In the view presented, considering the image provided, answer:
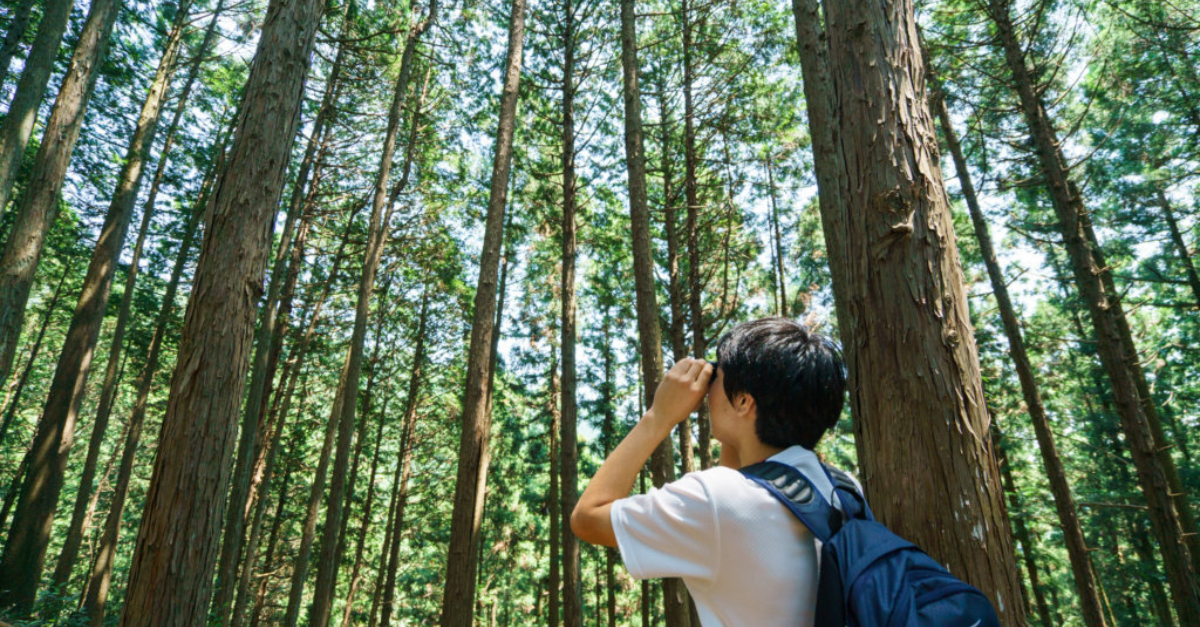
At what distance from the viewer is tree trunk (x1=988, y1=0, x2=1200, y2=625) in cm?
673

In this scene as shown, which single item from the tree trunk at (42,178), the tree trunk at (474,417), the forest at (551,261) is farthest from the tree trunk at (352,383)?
the tree trunk at (42,178)

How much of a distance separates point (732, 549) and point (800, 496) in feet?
0.62

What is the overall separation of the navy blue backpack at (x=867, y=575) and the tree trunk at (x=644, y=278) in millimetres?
5372

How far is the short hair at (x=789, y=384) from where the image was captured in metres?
1.44

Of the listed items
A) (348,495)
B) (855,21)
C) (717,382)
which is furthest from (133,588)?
(348,495)

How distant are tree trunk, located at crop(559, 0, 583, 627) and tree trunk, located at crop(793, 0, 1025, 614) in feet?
26.5

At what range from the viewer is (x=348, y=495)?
17.2 meters

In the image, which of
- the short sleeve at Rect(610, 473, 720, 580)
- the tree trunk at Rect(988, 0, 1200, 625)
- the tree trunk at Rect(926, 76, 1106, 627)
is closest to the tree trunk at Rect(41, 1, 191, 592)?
the short sleeve at Rect(610, 473, 720, 580)

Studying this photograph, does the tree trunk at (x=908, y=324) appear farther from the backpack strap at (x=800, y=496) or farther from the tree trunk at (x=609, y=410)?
the tree trunk at (x=609, y=410)

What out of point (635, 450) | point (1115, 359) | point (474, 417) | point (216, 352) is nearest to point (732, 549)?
point (635, 450)

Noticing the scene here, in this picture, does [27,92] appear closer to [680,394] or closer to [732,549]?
[680,394]

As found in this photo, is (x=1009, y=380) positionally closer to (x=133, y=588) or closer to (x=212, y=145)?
(x=133, y=588)

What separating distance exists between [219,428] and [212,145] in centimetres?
1503

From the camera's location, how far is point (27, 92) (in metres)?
7.30
